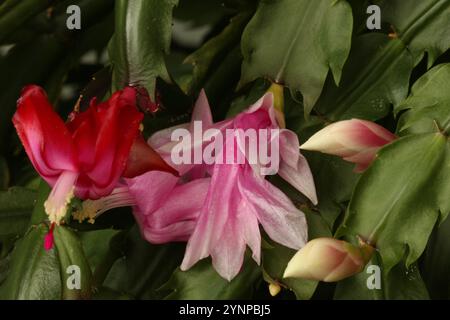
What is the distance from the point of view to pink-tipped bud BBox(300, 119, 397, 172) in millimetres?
658

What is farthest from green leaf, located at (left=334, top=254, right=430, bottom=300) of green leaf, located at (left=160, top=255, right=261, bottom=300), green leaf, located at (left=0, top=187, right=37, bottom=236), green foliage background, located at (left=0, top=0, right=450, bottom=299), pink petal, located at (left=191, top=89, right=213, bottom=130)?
green leaf, located at (left=0, top=187, right=37, bottom=236)

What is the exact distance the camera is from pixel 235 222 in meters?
0.69

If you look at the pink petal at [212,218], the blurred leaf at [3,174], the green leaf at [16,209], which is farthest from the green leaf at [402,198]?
the blurred leaf at [3,174]

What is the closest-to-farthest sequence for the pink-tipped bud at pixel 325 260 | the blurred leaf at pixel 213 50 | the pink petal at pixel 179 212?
the pink-tipped bud at pixel 325 260 < the pink petal at pixel 179 212 < the blurred leaf at pixel 213 50

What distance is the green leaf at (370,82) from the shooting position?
2.48 ft

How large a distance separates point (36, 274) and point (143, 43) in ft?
0.80

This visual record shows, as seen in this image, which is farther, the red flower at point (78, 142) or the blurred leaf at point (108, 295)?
the blurred leaf at point (108, 295)

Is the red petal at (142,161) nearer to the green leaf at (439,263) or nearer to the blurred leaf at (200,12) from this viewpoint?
the green leaf at (439,263)

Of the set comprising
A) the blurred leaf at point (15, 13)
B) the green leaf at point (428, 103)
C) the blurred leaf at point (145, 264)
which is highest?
the blurred leaf at point (15, 13)

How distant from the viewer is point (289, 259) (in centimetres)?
73

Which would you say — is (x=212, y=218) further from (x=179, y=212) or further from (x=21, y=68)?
(x=21, y=68)

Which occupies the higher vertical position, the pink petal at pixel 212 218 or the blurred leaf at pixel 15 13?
the blurred leaf at pixel 15 13

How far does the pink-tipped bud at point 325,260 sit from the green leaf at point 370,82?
0.18 meters

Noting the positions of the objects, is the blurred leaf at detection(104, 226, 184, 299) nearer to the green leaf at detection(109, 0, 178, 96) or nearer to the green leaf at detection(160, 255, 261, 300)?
the green leaf at detection(160, 255, 261, 300)
